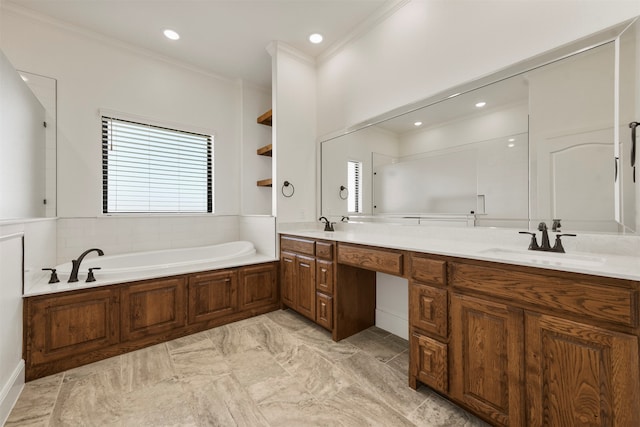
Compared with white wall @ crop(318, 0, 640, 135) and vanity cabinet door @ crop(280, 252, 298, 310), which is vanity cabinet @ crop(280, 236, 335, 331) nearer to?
vanity cabinet door @ crop(280, 252, 298, 310)

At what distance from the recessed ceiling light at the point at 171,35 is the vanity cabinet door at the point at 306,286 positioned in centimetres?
270

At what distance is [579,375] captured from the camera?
41.0 inches

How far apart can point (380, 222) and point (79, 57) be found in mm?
3535

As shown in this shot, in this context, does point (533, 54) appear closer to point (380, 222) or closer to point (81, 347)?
point (380, 222)

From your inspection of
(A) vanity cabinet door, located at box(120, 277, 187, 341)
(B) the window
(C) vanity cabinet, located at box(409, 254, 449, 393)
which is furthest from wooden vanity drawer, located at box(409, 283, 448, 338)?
(A) vanity cabinet door, located at box(120, 277, 187, 341)

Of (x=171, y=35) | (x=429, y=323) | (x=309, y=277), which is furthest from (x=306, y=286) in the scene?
(x=171, y=35)

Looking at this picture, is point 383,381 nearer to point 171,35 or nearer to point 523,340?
point 523,340

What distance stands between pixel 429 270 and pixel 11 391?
8.33 feet

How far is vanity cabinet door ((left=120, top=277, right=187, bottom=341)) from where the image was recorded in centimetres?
212

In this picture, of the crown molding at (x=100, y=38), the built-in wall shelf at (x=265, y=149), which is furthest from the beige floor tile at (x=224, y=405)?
the crown molding at (x=100, y=38)

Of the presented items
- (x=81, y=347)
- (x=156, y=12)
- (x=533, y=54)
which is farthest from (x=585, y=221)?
(x=156, y=12)

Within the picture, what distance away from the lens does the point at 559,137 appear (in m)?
1.55

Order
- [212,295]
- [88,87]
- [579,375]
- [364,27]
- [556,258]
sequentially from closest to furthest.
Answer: [579,375] < [556,258] < [212,295] < [364,27] < [88,87]

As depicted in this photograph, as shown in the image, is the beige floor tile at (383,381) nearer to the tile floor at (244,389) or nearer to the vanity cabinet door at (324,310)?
the tile floor at (244,389)
